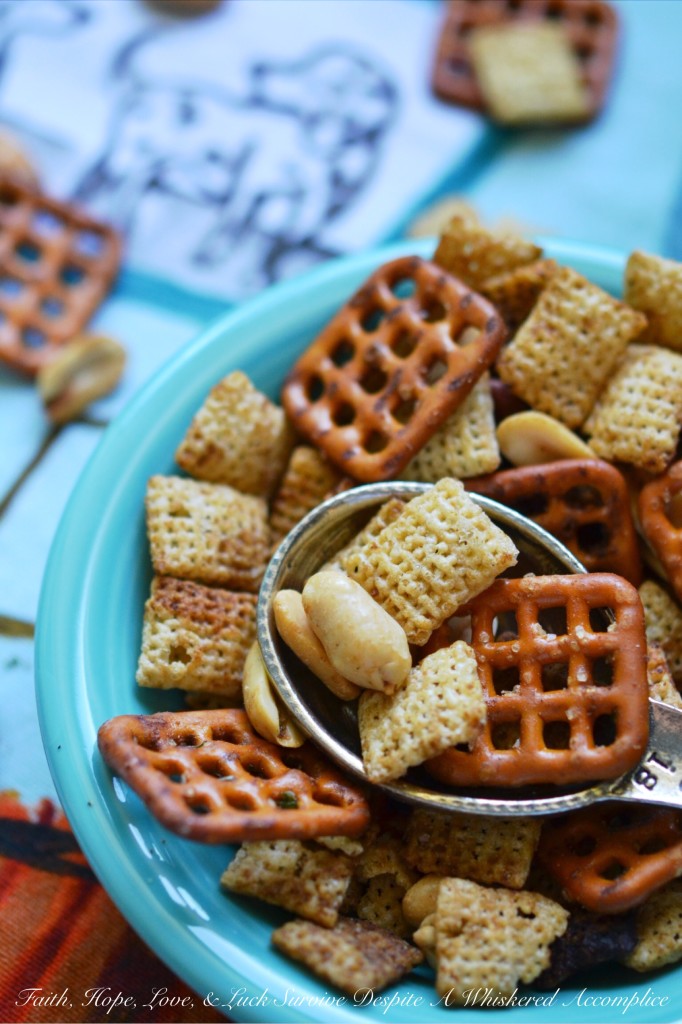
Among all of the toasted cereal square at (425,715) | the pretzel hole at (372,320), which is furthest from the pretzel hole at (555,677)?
the pretzel hole at (372,320)

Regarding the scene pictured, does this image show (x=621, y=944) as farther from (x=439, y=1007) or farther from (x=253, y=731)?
(x=253, y=731)

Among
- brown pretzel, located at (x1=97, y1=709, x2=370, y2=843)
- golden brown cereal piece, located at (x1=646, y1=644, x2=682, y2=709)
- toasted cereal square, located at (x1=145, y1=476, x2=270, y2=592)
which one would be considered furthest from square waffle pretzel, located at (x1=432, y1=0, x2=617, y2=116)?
brown pretzel, located at (x1=97, y1=709, x2=370, y2=843)

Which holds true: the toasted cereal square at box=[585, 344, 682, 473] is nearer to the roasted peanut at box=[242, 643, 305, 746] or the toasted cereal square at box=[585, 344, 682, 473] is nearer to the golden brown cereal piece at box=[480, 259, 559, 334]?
the golden brown cereal piece at box=[480, 259, 559, 334]

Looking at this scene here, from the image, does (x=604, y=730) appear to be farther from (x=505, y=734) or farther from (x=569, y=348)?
(x=569, y=348)

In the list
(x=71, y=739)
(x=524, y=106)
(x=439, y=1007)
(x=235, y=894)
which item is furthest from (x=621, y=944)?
(x=524, y=106)

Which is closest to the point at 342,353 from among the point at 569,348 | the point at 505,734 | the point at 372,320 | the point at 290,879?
the point at 372,320

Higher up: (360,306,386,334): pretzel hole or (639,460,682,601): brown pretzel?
(360,306,386,334): pretzel hole
